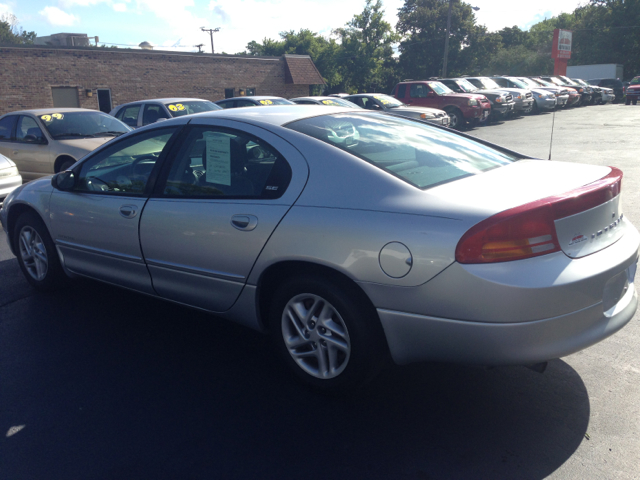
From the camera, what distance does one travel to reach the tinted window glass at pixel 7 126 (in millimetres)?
10477

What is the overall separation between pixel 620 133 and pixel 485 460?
1748cm

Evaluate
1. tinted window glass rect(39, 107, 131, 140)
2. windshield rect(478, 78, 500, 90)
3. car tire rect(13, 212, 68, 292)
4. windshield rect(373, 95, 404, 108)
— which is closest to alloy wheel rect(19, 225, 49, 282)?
car tire rect(13, 212, 68, 292)

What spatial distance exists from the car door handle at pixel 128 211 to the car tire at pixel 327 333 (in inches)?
51.5

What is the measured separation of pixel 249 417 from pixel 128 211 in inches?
68.5

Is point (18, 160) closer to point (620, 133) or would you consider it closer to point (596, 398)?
point (596, 398)

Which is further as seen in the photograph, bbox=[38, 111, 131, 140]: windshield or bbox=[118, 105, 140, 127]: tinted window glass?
bbox=[118, 105, 140, 127]: tinted window glass

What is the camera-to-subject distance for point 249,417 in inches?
115

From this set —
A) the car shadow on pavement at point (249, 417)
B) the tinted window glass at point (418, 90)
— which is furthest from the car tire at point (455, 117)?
the car shadow on pavement at point (249, 417)

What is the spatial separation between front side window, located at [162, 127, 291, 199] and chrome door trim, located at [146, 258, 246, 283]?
47cm

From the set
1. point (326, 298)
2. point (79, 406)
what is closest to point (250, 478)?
point (326, 298)

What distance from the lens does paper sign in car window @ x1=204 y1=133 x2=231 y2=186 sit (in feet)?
11.4

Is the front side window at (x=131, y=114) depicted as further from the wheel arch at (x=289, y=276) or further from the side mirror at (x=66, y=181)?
the wheel arch at (x=289, y=276)

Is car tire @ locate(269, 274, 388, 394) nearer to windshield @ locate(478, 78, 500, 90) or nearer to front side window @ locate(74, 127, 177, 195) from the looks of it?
front side window @ locate(74, 127, 177, 195)

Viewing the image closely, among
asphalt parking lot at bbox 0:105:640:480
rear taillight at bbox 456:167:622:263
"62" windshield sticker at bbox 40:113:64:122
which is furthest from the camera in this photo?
"62" windshield sticker at bbox 40:113:64:122
